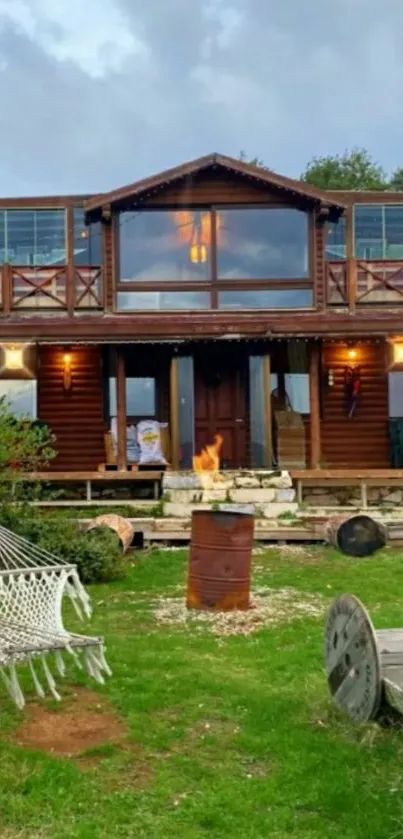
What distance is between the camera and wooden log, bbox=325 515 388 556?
1016 centimetres

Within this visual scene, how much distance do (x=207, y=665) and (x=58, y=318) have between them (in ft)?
33.1

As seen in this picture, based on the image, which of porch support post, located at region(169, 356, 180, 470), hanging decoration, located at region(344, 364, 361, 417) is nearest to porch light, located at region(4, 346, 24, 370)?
porch support post, located at region(169, 356, 180, 470)

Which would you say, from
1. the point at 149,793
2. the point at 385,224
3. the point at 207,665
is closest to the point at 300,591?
the point at 207,665

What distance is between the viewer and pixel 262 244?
51.5ft

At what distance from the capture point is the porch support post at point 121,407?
47.9ft

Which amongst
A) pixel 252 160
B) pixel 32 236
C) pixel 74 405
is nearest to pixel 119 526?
pixel 74 405

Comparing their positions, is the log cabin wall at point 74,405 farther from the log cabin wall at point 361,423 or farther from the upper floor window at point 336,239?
the upper floor window at point 336,239

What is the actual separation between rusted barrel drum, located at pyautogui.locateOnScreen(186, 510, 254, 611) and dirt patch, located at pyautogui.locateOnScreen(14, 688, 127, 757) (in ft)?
7.83

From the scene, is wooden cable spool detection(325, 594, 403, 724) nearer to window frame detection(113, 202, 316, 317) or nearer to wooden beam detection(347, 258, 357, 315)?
window frame detection(113, 202, 316, 317)

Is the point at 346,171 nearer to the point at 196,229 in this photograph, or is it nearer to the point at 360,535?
the point at 196,229

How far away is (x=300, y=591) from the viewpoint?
8812mm

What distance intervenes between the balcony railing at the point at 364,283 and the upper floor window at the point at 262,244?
606 mm

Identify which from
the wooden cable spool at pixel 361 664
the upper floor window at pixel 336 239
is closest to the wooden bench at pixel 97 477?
the upper floor window at pixel 336 239

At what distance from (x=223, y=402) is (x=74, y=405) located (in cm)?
263
